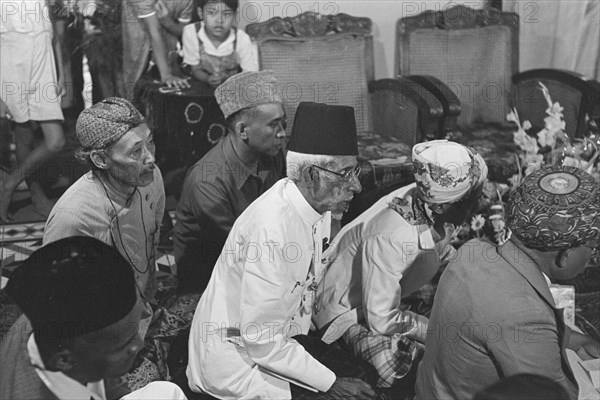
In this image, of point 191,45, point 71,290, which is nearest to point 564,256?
point 71,290

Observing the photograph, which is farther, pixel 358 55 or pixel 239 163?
pixel 358 55

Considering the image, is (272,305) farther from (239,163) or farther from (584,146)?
(584,146)

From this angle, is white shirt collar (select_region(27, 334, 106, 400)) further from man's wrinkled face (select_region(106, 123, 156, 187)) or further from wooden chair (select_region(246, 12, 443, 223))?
wooden chair (select_region(246, 12, 443, 223))

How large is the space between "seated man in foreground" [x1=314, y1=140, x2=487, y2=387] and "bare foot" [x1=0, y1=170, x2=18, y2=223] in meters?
2.56

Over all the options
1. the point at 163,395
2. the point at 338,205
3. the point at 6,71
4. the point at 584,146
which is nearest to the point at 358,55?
the point at 584,146

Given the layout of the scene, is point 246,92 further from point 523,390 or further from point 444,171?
point 523,390

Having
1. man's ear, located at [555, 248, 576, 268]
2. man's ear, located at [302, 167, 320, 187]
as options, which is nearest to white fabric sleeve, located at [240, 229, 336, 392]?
man's ear, located at [302, 167, 320, 187]

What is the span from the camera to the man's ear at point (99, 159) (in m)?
3.18

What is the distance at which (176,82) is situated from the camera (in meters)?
4.99

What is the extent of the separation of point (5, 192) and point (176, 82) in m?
1.26

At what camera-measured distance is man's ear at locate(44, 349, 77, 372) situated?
1.99 m

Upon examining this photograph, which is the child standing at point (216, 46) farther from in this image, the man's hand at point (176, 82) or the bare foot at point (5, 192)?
the bare foot at point (5, 192)

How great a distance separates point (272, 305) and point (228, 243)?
1.03 ft

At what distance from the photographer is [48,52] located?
4.99 meters
